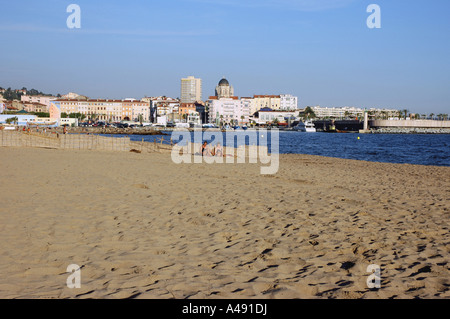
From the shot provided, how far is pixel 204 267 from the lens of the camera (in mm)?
4605

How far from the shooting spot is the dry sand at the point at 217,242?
4.04 metres

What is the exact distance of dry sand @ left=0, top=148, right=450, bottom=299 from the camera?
4039 millimetres

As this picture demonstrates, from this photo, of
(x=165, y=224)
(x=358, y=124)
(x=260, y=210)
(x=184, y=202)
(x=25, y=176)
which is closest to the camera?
(x=165, y=224)

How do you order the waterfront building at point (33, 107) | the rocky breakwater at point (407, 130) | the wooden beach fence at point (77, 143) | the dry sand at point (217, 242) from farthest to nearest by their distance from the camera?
the waterfront building at point (33, 107)
the rocky breakwater at point (407, 130)
the wooden beach fence at point (77, 143)
the dry sand at point (217, 242)

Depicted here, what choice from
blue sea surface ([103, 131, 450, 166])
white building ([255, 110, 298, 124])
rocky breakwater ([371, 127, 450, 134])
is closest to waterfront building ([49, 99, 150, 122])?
white building ([255, 110, 298, 124])

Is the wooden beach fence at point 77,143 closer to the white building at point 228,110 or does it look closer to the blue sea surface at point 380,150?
the blue sea surface at point 380,150

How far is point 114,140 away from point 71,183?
17.4 m

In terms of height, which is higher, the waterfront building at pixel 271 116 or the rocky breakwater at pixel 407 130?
the waterfront building at pixel 271 116

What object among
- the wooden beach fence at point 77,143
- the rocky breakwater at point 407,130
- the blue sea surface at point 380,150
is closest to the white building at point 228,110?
the rocky breakwater at point 407,130

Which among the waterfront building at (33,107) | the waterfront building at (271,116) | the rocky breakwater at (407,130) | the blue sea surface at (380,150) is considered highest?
the waterfront building at (33,107)

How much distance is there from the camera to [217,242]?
18.5ft

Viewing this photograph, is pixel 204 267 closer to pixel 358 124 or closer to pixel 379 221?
pixel 379 221

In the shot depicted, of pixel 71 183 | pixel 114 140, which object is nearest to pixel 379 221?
pixel 71 183
